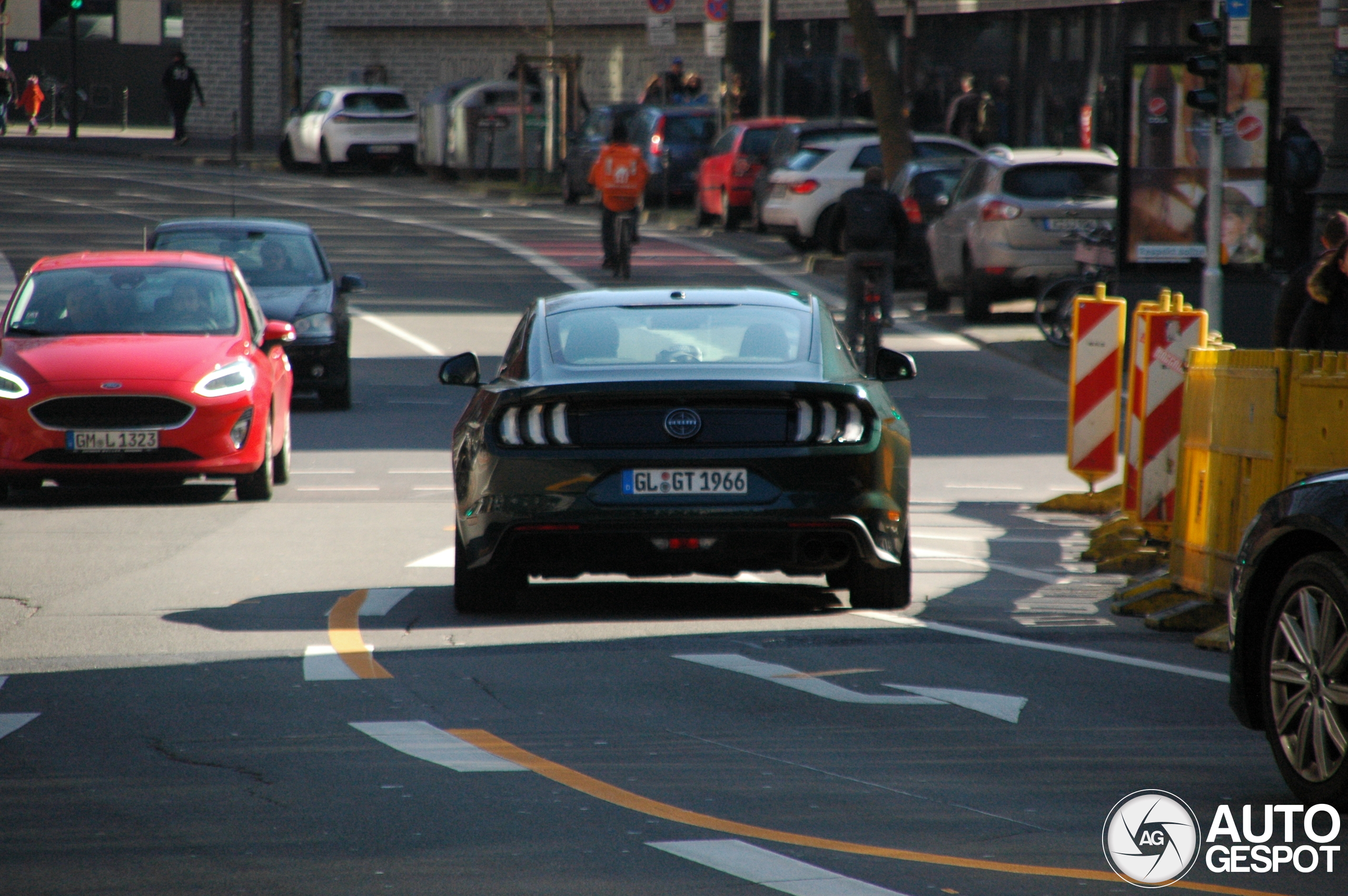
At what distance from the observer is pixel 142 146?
59031 millimetres

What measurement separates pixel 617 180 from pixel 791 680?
20752 millimetres

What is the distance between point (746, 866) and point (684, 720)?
6.14 ft

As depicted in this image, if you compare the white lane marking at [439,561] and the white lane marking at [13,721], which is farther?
the white lane marking at [439,561]

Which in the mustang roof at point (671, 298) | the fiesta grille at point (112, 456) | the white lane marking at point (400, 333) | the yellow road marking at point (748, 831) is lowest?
the white lane marking at point (400, 333)

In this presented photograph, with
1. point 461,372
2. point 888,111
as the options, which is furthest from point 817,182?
point 461,372

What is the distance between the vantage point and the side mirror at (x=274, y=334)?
48.1 feet

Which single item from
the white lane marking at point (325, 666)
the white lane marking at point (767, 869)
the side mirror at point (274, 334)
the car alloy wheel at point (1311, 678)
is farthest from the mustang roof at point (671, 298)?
the white lane marking at point (767, 869)

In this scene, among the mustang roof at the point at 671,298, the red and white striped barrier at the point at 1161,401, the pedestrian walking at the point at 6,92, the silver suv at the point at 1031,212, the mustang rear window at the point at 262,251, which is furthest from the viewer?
the pedestrian walking at the point at 6,92

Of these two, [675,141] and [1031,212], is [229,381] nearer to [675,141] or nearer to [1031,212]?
[1031,212]

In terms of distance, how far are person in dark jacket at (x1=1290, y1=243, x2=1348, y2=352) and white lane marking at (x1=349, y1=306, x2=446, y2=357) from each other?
492 inches

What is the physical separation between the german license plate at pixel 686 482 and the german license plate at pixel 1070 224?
49.3 feet

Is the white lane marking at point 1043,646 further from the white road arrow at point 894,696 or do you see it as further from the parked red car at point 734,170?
the parked red car at point 734,170

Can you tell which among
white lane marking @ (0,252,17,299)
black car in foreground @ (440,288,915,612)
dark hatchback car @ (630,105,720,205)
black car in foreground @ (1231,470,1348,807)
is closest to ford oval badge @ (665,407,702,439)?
black car in foreground @ (440,288,915,612)

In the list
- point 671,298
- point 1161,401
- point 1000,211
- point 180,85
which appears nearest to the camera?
point 671,298
